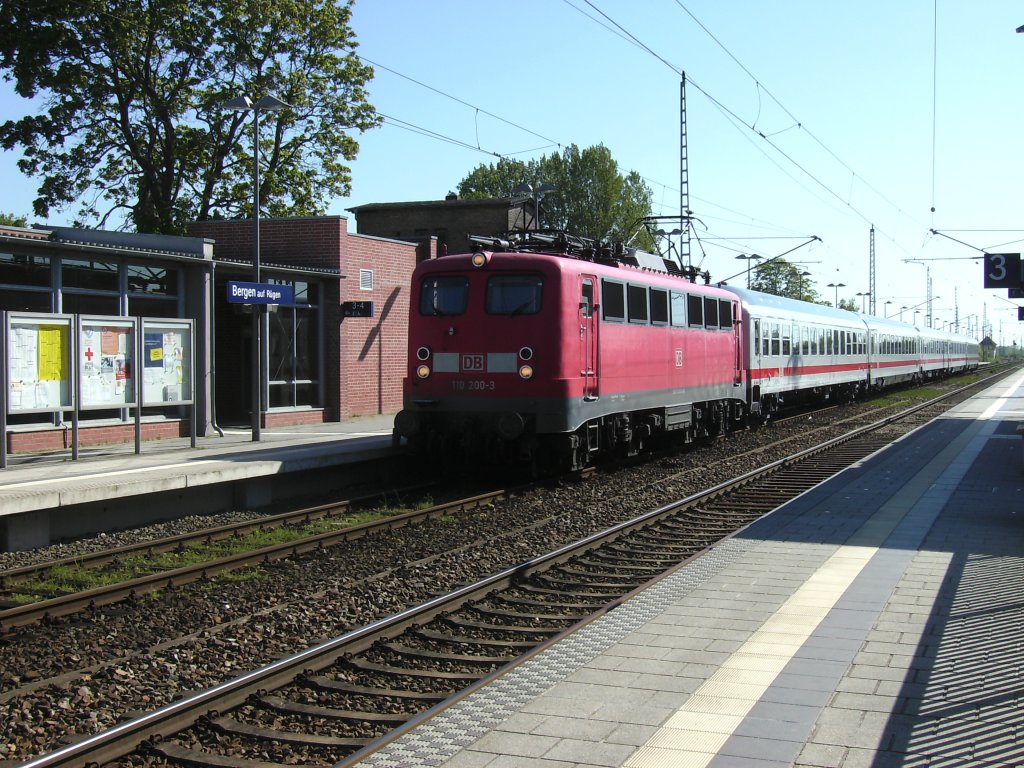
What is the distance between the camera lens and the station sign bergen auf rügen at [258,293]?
52.6ft

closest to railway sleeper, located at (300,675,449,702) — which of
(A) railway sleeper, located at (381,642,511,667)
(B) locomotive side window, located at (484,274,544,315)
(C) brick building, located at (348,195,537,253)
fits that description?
(A) railway sleeper, located at (381,642,511,667)

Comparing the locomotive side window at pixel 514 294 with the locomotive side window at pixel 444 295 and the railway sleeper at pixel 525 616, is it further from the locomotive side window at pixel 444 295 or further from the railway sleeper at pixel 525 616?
the railway sleeper at pixel 525 616

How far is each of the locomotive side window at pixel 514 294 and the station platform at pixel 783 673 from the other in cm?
494

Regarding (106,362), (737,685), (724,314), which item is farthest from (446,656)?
(724,314)

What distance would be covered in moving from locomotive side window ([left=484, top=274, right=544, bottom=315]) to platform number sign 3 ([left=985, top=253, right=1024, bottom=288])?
13697 millimetres

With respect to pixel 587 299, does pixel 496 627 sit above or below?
below

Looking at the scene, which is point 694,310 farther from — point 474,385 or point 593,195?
point 593,195

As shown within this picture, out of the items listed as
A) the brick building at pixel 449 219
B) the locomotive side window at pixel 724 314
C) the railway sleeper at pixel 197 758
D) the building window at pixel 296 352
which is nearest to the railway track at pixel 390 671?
the railway sleeper at pixel 197 758

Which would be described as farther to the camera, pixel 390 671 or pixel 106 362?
pixel 106 362

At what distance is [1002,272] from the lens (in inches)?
904

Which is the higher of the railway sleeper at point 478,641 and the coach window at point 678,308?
the coach window at point 678,308

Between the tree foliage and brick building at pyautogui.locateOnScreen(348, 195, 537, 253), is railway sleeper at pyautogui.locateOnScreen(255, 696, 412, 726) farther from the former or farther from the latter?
the tree foliage

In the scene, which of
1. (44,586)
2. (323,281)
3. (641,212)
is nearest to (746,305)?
(323,281)

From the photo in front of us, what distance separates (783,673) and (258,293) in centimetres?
1253
